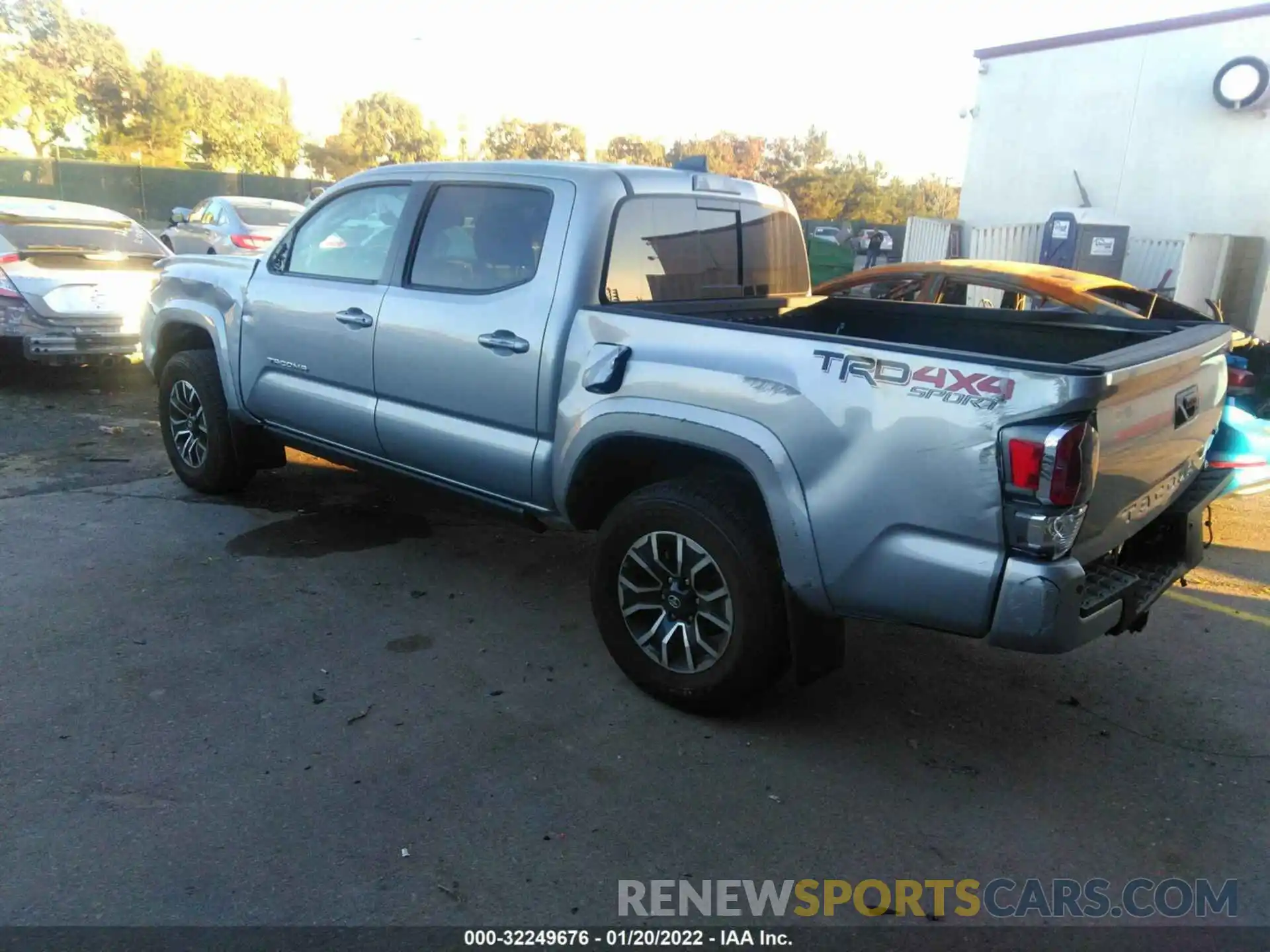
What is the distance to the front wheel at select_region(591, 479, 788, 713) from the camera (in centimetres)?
324

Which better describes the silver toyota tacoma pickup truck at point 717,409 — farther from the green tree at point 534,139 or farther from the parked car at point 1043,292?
the green tree at point 534,139

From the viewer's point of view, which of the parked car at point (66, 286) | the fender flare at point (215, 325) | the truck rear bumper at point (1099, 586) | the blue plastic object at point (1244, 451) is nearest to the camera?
the truck rear bumper at point (1099, 586)

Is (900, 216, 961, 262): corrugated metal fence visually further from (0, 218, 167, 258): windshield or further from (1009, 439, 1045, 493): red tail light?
(1009, 439, 1045, 493): red tail light

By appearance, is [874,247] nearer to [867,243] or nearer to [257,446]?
[867,243]

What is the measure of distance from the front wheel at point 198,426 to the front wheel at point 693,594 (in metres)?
2.91

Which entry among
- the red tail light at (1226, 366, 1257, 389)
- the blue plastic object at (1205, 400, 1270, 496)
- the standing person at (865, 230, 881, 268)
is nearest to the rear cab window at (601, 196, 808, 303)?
the blue plastic object at (1205, 400, 1270, 496)

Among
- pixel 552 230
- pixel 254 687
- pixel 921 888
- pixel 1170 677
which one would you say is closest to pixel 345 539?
pixel 254 687

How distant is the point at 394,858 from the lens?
8.91 ft

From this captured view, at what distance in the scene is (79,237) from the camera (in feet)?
27.6

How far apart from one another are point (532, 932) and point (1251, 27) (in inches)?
654

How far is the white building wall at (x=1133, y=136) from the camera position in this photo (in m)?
14.2

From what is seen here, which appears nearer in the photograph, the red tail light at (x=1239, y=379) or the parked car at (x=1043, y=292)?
the red tail light at (x=1239, y=379)

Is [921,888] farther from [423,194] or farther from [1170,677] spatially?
[423,194]

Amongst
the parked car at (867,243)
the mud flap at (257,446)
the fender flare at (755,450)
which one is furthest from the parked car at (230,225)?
the parked car at (867,243)
